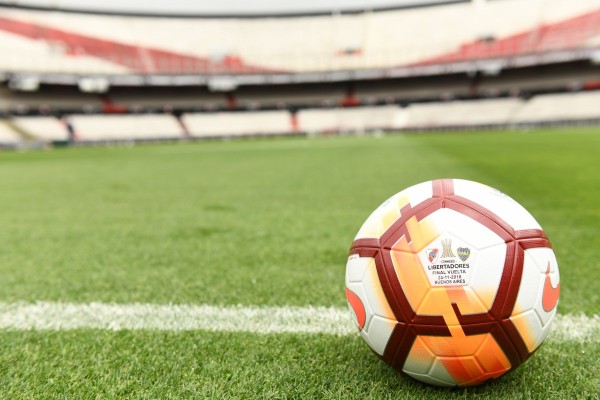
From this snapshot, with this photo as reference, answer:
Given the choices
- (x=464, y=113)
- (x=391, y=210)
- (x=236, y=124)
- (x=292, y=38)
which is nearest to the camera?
(x=391, y=210)

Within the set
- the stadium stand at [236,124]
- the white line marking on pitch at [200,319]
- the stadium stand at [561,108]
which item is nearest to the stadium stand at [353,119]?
the stadium stand at [236,124]

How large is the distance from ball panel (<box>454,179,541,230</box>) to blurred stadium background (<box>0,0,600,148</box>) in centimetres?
2941

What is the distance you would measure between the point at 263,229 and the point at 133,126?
3031 cm

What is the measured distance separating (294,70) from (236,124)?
277 inches

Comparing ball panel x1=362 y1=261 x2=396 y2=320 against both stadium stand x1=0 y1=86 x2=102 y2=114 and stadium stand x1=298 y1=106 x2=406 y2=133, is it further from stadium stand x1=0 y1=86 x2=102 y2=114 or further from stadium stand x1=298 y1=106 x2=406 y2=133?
stadium stand x1=0 y1=86 x2=102 y2=114

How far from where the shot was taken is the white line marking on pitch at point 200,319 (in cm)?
178

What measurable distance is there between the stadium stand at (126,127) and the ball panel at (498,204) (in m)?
30.7

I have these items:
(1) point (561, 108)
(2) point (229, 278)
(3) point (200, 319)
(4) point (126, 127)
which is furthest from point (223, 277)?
(1) point (561, 108)

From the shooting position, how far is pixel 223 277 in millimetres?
2467

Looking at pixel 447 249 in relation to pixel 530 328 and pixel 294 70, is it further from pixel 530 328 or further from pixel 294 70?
pixel 294 70

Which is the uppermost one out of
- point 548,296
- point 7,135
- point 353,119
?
point 548,296

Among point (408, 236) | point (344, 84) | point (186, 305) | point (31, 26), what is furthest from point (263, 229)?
point (31, 26)

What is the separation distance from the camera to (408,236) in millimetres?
1334

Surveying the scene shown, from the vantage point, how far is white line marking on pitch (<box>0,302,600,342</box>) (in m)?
1.78
